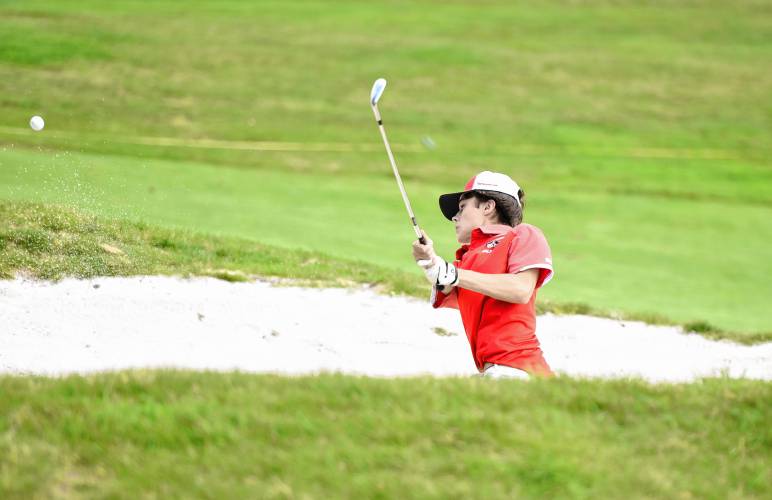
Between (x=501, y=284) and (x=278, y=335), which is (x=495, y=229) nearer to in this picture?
(x=501, y=284)

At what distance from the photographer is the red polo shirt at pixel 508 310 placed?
605 centimetres

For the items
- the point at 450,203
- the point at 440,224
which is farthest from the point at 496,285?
the point at 440,224

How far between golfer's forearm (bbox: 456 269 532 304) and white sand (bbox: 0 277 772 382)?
4.61ft

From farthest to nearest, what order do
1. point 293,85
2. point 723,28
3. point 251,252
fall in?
point 723,28 < point 293,85 < point 251,252

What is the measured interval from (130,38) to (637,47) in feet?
56.8

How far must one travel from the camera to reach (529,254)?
6020 mm

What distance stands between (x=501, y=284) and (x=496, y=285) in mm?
34

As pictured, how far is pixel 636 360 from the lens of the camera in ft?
31.3

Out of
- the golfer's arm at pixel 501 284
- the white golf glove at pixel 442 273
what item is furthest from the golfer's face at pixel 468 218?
the white golf glove at pixel 442 273

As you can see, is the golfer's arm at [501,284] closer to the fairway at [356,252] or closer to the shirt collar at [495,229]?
the fairway at [356,252]

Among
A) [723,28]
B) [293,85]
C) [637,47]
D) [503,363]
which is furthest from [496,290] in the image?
[723,28]

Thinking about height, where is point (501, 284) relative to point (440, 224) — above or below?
above

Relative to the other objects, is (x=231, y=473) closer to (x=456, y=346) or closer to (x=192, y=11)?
(x=456, y=346)

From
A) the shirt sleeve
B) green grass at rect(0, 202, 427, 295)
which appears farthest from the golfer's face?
green grass at rect(0, 202, 427, 295)
